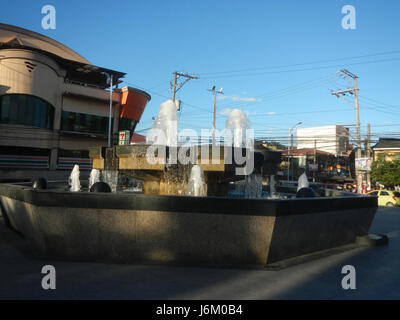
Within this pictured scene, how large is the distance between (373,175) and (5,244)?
101 ft

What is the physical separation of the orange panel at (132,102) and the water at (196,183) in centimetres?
2613

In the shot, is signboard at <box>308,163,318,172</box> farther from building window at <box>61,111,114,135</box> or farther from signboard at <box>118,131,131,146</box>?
building window at <box>61,111,114,135</box>

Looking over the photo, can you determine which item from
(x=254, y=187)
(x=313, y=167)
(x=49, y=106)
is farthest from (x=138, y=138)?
(x=254, y=187)

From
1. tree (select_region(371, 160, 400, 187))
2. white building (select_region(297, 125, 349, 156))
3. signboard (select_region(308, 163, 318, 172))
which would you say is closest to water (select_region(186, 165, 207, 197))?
tree (select_region(371, 160, 400, 187))

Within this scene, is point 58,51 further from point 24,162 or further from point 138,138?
point 138,138

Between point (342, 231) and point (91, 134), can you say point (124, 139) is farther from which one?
point (342, 231)

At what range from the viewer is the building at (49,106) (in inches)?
977

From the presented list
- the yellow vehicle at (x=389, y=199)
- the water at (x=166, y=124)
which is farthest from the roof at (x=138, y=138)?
the water at (x=166, y=124)

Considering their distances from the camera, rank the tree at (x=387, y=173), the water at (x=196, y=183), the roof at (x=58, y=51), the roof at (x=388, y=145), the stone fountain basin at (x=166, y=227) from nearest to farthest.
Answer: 1. the stone fountain basin at (x=166, y=227)
2. the water at (x=196, y=183)
3. the roof at (x=58, y=51)
4. the tree at (x=387, y=173)
5. the roof at (x=388, y=145)

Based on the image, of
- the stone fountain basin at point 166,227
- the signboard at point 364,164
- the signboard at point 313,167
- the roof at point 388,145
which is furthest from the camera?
the signboard at point 313,167

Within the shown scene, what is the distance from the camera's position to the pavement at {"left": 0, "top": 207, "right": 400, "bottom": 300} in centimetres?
434

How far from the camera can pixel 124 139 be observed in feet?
92.4

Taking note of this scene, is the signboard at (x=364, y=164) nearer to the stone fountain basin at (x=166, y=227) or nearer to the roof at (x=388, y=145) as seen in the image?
the roof at (x=388, y=145)

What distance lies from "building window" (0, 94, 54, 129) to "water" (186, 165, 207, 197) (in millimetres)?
23733
